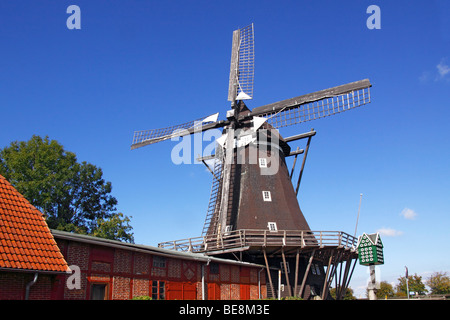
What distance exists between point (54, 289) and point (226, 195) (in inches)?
510

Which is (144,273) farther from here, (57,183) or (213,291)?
(57,183)

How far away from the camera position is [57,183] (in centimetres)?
3098

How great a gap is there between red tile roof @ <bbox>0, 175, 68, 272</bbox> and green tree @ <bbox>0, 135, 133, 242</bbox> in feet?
60.1

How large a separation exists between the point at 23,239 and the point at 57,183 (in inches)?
821

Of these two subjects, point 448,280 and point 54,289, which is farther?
point 448,280

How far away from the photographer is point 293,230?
73.9ft

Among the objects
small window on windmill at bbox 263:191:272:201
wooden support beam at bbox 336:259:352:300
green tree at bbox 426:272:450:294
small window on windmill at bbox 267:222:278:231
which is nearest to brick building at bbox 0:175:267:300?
small window on windmill at bbox 267:222:278:231

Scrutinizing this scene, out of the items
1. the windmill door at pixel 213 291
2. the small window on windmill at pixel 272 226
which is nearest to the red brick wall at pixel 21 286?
the windmill door at pixel 213 291

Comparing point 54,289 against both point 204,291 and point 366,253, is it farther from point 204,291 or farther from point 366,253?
point 366,253

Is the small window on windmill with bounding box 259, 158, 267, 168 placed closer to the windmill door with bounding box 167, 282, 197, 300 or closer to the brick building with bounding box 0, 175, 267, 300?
the brick building with bounding box 0, 175, 267, 300

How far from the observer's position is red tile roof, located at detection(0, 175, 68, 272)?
Answer: 1074 centimetres

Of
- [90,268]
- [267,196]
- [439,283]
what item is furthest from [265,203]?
[439,283]

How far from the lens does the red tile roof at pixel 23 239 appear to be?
35.2 feet
